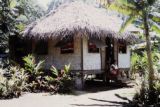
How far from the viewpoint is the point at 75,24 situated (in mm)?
16656

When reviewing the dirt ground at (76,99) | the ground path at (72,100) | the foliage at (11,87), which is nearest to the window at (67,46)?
the dirt ground at (76,99)

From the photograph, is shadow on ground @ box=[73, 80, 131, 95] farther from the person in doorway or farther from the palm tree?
the palm tree

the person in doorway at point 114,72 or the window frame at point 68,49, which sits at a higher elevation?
the window frame at point 68,49

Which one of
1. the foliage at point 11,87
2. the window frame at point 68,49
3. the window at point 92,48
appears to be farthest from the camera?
the window at point 92,48

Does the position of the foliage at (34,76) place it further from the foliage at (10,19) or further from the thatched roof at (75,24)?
the foliage at (10,19)

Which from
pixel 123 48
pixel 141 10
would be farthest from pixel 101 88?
pixel 141 10

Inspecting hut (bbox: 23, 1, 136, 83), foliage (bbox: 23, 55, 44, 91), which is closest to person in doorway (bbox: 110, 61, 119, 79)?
hut (bbox: 23, 1, 136, 83)

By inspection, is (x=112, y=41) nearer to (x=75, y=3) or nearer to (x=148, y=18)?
(x=75, y=3)

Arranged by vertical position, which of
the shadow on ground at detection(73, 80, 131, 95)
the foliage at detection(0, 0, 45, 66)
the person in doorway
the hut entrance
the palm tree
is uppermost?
the foliage at detection(0, 0, 45, 66)

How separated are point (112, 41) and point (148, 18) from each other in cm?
750

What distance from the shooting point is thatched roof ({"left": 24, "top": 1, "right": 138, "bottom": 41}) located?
1673 cm

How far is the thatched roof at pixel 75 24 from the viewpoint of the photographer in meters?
16.7

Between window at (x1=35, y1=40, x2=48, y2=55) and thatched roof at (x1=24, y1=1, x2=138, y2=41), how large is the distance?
3.95 feet

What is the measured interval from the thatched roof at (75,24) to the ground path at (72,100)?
3.39 m
